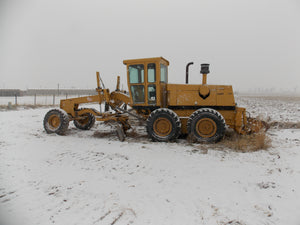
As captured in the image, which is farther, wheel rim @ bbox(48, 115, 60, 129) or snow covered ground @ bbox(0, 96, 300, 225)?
wheel rim @ bbox(48, 115, 60, 129)

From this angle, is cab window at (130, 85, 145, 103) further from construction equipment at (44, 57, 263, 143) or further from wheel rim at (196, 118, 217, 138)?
wheel rim at (196, 118, 217, 138)

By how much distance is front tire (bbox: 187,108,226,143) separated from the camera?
6074 millimetres

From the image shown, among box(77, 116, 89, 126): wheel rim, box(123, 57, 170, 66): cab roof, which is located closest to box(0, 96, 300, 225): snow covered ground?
box(77, 116, 89, 126): wheel rim

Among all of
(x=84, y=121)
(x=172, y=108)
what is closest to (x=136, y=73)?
(x=172, y=108)

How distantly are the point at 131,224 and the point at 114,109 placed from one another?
5.55 m

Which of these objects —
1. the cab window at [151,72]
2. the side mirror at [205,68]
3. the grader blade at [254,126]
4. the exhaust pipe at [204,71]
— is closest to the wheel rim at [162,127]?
the cab window at [151,72]

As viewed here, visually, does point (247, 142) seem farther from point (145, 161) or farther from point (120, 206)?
point (120, 206)

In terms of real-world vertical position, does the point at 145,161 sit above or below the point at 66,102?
below

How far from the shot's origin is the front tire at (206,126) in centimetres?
607

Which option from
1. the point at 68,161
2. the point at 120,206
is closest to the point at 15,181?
the point at 68,161

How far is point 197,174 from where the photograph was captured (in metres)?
3.95

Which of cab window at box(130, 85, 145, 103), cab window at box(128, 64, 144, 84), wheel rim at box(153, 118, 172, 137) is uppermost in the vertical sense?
cab window at box(128, 64, 144, 84)

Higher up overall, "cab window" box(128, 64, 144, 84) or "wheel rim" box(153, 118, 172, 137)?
"cab window" box(128, 64, 144, 84)

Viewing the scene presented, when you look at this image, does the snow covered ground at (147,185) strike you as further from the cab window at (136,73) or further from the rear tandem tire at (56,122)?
the cab window at (136,73)
